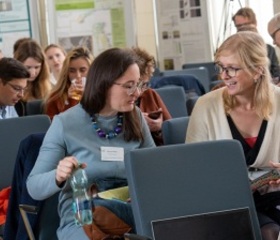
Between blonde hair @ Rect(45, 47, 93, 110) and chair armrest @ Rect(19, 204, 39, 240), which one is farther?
blonde hair @ Rect(45, 47, 93, 110)

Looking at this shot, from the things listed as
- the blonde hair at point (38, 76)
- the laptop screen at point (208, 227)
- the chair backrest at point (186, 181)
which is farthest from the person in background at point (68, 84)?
the laptop screen at point (208, 227)

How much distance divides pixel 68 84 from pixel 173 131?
1.60 metres

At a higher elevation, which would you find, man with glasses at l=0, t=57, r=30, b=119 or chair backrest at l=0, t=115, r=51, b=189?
man with glasses at l=0, t=57, r=30, b=119

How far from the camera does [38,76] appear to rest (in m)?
6.42

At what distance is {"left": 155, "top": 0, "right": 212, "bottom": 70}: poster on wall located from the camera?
400 inches

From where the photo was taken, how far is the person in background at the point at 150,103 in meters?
4.44

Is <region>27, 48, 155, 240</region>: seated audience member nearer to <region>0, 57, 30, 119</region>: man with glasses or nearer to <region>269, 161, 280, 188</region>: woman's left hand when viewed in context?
<region>269, 161, 280, 188</region>: woman's left hand

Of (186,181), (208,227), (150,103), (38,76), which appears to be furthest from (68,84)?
(208,227)

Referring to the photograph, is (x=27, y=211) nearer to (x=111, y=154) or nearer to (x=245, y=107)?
(x=111, y=154)

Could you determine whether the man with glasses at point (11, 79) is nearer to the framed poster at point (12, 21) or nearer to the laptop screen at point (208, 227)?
the laptop screen at point (208, 227)

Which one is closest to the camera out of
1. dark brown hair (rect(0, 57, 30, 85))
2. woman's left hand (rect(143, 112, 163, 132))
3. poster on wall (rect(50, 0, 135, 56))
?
woman's left hand (rect(143, 112, 163, 132))

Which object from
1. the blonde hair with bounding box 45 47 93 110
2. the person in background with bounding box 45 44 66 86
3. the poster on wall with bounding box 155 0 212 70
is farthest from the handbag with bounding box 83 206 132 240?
the poster on wall with bounding box 155 0 212 70

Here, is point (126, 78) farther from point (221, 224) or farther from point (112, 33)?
point (112, 33)

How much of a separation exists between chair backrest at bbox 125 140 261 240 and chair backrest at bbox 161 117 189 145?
2.75 feet
